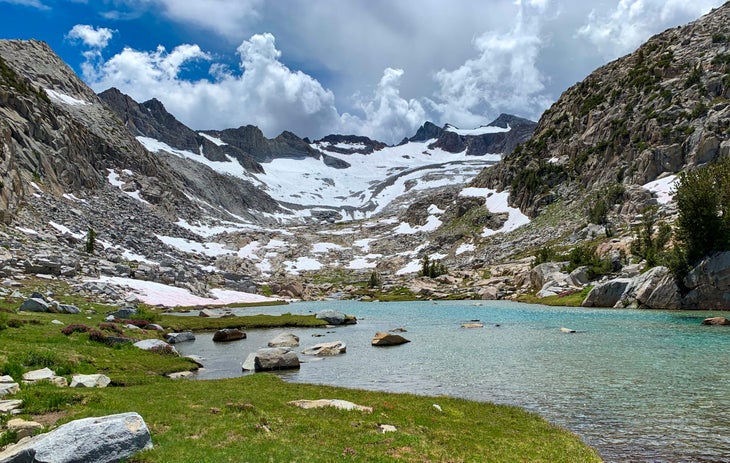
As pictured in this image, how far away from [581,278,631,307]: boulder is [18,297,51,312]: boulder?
80.8 meters

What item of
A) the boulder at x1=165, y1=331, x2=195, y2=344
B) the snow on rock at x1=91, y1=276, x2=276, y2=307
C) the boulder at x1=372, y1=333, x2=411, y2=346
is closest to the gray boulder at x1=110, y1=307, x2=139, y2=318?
the boulder at x1=165, y1=331, x2=195, y2=344

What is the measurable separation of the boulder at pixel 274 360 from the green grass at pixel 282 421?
24.8 ft

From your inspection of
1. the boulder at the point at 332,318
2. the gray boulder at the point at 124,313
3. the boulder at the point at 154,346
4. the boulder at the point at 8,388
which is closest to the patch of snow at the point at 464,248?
the boulder at the point at 332,318

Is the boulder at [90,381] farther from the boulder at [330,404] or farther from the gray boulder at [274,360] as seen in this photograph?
the gray boulder at [274,360]

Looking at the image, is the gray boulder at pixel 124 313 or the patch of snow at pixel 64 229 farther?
the patch of snow at pixel 64 229

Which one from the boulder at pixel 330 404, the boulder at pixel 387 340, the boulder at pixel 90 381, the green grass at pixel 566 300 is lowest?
the boulder at pixel 387 340

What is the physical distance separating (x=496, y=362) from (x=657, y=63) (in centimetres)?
18724

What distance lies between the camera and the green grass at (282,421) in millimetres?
13750

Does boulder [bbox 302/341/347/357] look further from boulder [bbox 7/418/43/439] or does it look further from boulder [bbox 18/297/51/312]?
boulder [bbox 7/418/43/439]

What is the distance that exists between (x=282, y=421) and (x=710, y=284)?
6907 centimetres

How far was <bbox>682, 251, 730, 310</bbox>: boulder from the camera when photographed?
197ft

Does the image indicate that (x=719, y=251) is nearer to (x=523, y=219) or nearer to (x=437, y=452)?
(x=437, y=452)

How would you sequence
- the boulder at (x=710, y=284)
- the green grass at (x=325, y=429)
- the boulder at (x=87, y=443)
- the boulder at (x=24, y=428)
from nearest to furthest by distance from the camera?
the boulder at (x=87, y=443)
the boulder at (x=24, y=428)
the green grass at (x=325, y=429)
the boulder at (x=710, y=284)

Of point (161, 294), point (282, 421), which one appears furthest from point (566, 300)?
point (161, 294)
